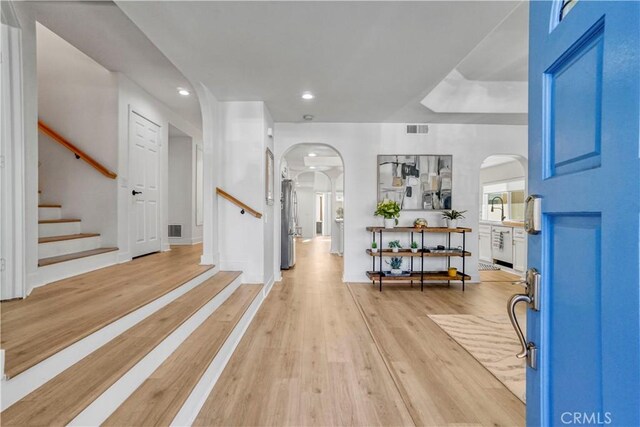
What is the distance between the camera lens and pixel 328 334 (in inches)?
109

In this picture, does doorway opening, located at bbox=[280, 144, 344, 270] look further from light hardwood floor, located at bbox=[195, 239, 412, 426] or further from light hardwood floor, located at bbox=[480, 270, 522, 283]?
light hardwood floor, located at bbox=[480, 270, 522, 283]

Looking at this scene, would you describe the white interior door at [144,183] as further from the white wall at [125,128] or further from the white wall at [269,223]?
A: the white wall at [269,223]

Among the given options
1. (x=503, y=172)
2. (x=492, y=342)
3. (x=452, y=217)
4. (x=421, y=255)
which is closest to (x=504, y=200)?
(x=503, y=172)

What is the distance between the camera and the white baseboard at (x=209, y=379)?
5.11 feet

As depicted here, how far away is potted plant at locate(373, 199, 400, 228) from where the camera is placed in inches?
176

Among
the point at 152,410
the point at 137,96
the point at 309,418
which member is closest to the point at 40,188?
the point at 137,96

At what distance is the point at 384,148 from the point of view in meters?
4.79

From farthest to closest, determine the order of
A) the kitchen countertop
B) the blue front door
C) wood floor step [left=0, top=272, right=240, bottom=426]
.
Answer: the kitchen countertop < wood floor step [left=0, top=272, right=240, bottom=426] < the blue front door

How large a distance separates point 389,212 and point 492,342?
219cm

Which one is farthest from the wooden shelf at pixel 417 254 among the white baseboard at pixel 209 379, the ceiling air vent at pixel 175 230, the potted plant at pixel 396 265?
the ceiling air vent at pixel 175 230

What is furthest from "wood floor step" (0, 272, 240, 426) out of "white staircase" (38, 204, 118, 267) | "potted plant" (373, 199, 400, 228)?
"potted plant" (373, 199, 400, 228)

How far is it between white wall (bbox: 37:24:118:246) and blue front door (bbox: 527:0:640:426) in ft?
13.9

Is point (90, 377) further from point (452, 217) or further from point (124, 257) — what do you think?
point (452, 217)

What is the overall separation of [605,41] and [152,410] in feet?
6.48
